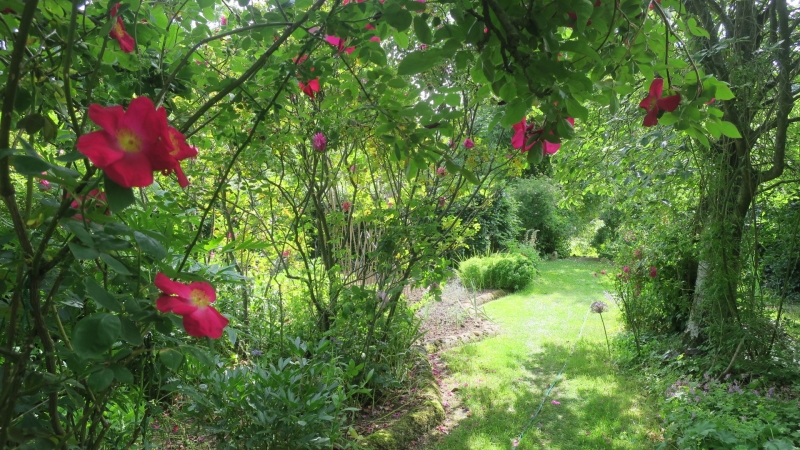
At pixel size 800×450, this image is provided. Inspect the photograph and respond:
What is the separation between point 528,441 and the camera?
261cm

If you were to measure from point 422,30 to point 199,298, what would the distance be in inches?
21.2

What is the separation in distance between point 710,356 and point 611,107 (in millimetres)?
3189

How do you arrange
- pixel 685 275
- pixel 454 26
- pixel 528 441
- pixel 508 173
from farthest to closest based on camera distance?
pixel 685 275 → pixel 508 173 → pixel 528 441 → pixel 454 26

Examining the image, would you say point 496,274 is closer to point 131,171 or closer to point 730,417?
point 730,417

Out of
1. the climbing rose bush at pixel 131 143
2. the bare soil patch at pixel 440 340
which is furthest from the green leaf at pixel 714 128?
the bare soil patch at pixel 440 340

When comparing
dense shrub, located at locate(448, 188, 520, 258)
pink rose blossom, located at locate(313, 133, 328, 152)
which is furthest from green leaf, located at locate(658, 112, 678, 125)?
dense shrub, located at locate(448, 188, 520, 258)

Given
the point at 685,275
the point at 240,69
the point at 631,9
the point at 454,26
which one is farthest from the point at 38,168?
the point at 685,275

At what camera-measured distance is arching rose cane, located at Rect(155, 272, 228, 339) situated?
591mm

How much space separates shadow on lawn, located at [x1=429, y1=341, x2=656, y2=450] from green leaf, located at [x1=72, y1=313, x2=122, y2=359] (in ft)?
7.47

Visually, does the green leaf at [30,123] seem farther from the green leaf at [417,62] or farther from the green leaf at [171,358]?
the green leaf at [417,62]

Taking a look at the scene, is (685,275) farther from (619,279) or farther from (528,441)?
(528,441)

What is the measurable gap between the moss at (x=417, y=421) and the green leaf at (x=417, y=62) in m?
1.92

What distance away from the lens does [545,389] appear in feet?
11.0

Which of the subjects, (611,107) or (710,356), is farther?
(710,356)
